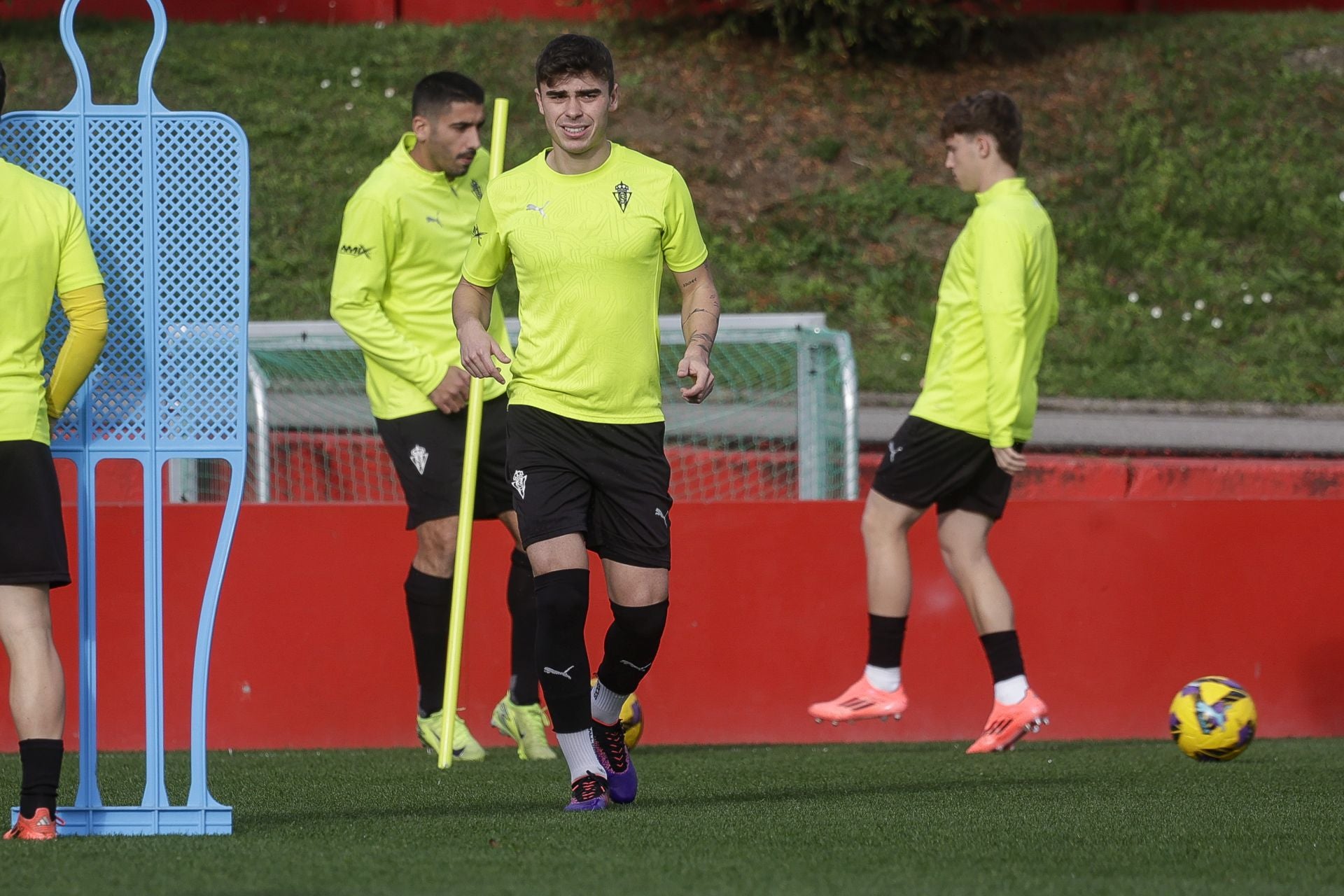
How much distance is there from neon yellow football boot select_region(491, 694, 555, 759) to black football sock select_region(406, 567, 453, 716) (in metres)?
0.26

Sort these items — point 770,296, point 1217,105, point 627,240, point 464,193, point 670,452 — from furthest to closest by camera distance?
point 1217,105 → point 770,296 → point 670,452 → point 464,193 → point 627,240

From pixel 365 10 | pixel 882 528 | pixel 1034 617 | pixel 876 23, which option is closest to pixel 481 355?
pixel 882 528

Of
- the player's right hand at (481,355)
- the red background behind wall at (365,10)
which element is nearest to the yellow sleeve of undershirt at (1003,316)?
the player's right hand at (481,355)

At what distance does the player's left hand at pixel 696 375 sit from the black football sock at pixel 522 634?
210 centimetres

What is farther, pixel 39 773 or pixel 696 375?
pixel 696 375

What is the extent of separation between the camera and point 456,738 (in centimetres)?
640

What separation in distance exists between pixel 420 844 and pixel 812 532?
3.44 metres

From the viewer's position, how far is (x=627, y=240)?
4.65 metres

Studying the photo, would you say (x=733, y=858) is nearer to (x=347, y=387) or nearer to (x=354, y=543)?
(x=354, y=543)

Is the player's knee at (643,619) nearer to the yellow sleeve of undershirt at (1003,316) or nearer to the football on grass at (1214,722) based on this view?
the yellow sleeve of undershirt at (1003,316)

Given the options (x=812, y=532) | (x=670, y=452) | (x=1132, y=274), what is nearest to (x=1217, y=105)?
(x=1132, y=274)

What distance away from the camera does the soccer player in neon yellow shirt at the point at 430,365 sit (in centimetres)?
640

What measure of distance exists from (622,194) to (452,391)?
6.05 ft

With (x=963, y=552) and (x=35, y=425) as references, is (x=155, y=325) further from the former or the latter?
(x=963, y=552)
